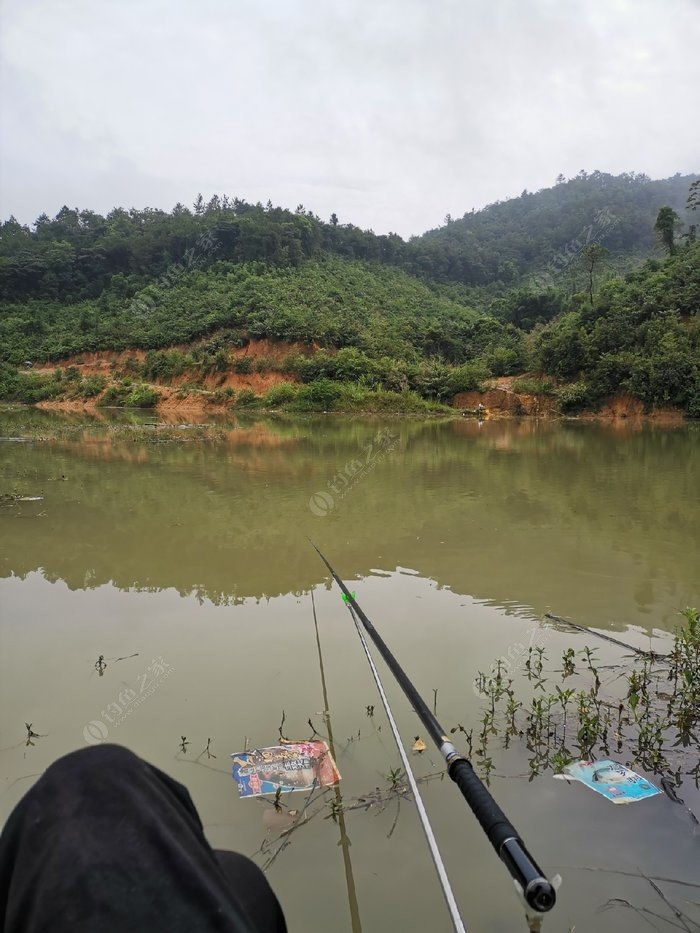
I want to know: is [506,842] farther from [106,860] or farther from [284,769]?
[284,769]

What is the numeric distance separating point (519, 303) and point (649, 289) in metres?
12.4

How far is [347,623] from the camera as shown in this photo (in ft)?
14.4

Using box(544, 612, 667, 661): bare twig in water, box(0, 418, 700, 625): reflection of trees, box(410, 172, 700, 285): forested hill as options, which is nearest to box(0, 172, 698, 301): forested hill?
box(410, 172, 700, 285): forested hill

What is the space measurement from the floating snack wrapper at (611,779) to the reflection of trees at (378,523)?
6.62 feet

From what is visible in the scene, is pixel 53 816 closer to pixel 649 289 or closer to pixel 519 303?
pixel 649 289

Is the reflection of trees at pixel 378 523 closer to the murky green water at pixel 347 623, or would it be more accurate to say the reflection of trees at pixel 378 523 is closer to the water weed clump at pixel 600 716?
the murky green water at pixel 347 623

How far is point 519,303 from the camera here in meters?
40.3

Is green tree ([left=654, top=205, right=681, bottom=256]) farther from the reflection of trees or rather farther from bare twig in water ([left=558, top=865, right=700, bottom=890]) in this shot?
bare twig in water ([left=558, top=865, right=700, bottom=890])

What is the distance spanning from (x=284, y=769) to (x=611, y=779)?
56.9 inches

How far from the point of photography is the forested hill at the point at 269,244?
5234 cm

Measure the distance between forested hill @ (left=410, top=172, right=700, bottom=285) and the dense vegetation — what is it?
0.27 m

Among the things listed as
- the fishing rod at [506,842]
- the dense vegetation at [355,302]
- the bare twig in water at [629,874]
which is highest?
the dense vegetation at [355,302]

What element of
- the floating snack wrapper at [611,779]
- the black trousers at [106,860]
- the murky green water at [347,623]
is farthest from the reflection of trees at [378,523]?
the black trousers at [106,860]

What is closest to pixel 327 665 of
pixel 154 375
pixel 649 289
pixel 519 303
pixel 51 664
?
pixel 51 664
